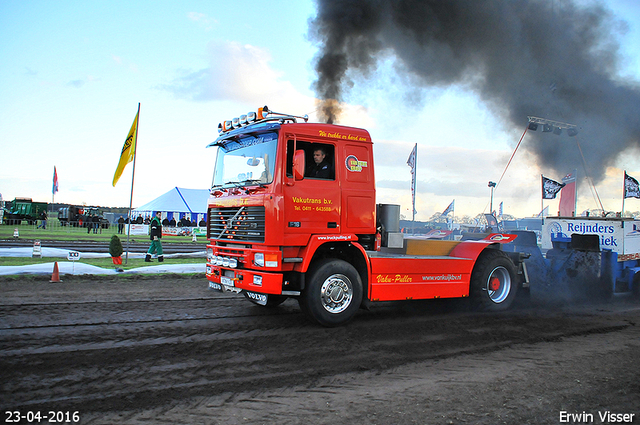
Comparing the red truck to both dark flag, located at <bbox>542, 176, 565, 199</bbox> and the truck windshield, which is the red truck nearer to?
the truck windshield

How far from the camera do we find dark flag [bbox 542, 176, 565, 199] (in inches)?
820

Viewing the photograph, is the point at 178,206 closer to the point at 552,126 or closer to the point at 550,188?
the point at 550,188

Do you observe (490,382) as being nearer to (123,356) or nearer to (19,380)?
(123,356)

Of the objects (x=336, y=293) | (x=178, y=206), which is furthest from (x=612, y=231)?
(x=178, y=206)

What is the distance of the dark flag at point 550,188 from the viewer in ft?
68.3

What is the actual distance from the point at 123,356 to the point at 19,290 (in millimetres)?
5851

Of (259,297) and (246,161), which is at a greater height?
(246,161)

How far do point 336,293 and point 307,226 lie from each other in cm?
112

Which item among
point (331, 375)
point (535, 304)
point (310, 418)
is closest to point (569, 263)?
point (535, 304)

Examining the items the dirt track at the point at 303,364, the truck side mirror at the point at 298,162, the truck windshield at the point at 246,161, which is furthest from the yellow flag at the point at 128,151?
the truck side mirror at the point at 298,162

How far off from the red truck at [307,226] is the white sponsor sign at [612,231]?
5.32 meters

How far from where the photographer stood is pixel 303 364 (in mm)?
4883

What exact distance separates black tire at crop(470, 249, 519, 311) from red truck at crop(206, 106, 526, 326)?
2.03 feet

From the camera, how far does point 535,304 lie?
927 cm
